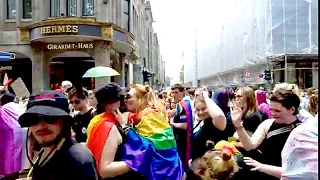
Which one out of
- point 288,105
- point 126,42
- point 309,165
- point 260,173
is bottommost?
point 260,173

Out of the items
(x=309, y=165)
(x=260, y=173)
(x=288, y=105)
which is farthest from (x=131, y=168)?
(x=309, y=165)

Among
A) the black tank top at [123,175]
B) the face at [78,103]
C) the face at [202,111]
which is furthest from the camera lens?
the face at [78,103]

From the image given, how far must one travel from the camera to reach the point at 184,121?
22.1ft

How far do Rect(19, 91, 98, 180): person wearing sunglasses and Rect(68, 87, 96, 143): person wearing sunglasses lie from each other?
264 centimetres

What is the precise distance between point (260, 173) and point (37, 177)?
178 centimetres

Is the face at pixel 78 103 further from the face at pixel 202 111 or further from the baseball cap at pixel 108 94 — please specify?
the baseball cap at pixel 108 94

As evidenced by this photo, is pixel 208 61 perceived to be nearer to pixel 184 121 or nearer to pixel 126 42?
pixel 126 42

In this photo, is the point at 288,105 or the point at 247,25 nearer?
the point at 288,105

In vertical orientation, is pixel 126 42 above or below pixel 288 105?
above

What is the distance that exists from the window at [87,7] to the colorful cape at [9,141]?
63.2ft

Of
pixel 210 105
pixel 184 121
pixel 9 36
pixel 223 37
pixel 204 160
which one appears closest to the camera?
pixel 204 160

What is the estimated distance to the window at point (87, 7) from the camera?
25.8 meters

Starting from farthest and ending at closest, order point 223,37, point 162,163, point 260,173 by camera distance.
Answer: point 223,37 → point 162,163 → point 260,173

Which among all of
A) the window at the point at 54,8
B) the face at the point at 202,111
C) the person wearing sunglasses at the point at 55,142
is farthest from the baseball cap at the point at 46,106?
the window at the point at 54,8
